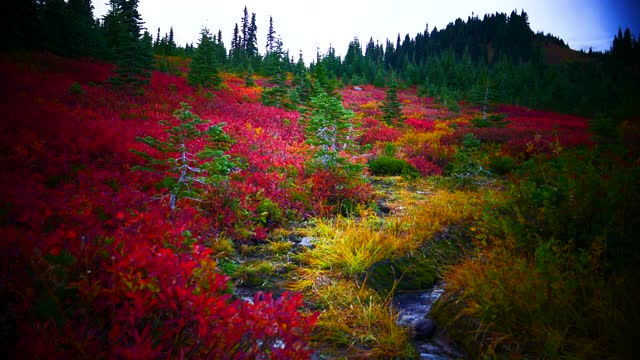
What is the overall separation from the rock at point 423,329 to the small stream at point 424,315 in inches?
1.4

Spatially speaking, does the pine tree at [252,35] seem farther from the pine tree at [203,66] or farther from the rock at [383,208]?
the rock at [383,208]

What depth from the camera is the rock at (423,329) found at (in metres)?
3.05

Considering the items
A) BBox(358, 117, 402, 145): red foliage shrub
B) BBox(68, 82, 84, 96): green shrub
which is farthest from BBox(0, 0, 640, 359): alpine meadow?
BBox(358, 117, 402, 145): red foliage shrub

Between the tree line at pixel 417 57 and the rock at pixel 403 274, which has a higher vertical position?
the tree line at pixel 417 57

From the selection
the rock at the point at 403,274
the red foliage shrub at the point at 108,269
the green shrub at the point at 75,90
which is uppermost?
the green shrub at the point at 75,90

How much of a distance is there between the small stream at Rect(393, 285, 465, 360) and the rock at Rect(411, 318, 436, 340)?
36 mm

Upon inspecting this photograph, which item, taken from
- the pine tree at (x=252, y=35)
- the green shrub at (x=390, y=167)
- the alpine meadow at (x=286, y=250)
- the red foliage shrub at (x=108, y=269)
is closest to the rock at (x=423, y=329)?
the alpine meadow at (x=286, y=250)

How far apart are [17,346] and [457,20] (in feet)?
539

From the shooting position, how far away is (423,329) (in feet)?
10.0

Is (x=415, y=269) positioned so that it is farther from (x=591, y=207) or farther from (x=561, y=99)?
(x=561, y=99)

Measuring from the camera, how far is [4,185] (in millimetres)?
3975

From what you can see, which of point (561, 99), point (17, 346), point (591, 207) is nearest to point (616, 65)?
point (561, 99)

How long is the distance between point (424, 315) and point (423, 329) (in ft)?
0.98

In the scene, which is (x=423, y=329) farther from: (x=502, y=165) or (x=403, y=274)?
(x=502, y=165)
